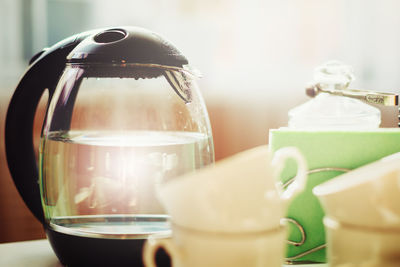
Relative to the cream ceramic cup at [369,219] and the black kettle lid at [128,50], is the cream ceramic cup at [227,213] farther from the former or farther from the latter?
the black kettle lid at [128,50]

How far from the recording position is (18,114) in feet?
2.05

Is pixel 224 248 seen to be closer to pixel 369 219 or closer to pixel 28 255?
pixel 369 219

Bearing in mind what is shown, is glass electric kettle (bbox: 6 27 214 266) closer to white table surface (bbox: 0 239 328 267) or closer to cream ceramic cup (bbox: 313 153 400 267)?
white table surface (bbox: 0 239 328 267)

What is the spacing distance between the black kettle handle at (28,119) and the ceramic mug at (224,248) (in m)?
0.31

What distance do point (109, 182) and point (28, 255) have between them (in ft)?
0.56

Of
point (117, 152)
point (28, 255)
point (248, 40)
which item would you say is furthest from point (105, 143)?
point (248, 40)

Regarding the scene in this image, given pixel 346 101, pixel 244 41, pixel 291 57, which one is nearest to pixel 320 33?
pixel 291 57

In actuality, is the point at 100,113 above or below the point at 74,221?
above

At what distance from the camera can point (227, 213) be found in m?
0.37

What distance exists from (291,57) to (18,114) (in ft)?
4.56

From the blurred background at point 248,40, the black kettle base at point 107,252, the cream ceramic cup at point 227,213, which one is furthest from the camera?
the blurred background at point 248,40

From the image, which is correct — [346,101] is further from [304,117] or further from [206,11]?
[206,11]

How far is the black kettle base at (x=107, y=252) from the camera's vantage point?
1.77 ft

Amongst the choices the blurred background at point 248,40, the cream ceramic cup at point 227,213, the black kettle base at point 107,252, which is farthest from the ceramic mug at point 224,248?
the blurred background at point 248,40
